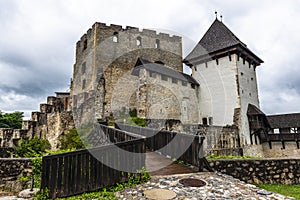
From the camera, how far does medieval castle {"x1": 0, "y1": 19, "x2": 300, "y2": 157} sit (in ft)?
63.7

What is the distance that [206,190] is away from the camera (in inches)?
179

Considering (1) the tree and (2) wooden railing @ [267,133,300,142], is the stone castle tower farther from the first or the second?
(1) the tree

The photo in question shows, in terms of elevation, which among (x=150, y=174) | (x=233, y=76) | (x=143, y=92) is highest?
(x=233, y=76)

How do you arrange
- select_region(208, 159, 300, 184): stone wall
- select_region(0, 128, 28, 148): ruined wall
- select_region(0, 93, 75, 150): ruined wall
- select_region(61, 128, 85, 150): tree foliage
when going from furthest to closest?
select_region(0, 128, 28, 148): ruined wall < select_region(0, 93, 75, 150): ruined wall < select_region(61, 128, 85, 150): tree foliage < select_region(208, 159, 300, 184): stone wall

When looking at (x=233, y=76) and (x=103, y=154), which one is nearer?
(x=103, y=154)

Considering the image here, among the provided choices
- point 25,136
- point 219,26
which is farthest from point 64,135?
point 219,26

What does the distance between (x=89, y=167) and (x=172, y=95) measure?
1659 centimetres

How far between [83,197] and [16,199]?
1779mm

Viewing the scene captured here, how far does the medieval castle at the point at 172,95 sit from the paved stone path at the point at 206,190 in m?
11.0

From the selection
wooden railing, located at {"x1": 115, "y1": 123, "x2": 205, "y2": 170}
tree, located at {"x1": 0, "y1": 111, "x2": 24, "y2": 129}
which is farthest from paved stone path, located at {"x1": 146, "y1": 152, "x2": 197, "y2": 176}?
tree, located at {"x1": 0, "y1": 111, "x2": 24, "y2": 129}

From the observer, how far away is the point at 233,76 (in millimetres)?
22031

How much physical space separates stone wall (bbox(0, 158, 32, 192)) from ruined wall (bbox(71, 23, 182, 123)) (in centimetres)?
1429

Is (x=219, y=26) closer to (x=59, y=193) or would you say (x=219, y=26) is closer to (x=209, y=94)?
(x=209, y=94)

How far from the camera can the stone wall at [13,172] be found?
6.14 m
